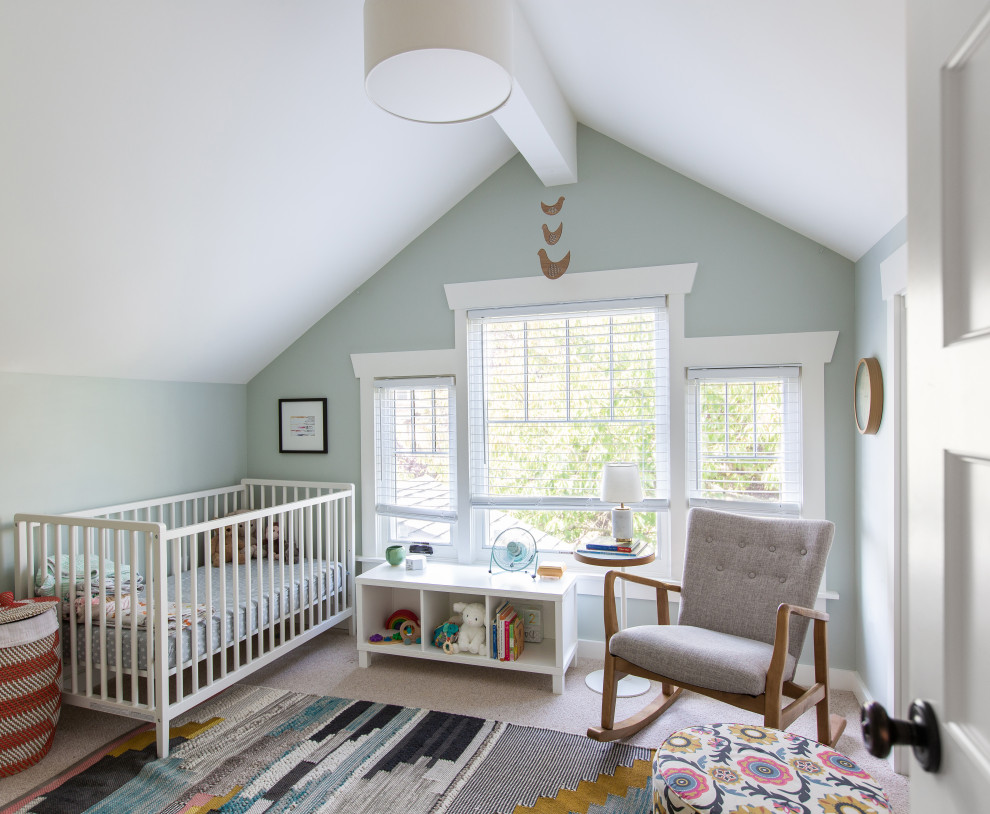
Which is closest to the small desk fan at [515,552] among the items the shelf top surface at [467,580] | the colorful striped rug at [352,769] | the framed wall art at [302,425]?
the shelf top surface at [467,580]

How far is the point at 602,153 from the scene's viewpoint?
3477 millimetres

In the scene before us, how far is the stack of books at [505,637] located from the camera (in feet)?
10.5

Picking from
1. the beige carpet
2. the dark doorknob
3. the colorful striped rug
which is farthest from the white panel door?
the beige carpet

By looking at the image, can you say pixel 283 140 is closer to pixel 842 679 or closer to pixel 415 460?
pixel 415 460

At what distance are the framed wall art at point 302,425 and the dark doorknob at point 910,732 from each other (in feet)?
12.1

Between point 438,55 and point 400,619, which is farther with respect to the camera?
point 400,619

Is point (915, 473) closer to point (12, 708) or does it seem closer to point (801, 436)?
point (801, 436)

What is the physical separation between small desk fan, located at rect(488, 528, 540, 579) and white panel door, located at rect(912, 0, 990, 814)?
266cm

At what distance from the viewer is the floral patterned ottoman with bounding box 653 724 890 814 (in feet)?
5.03

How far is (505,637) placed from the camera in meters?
3.20

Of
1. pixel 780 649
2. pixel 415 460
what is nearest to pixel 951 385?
pixel 780 649

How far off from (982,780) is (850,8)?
1559mm

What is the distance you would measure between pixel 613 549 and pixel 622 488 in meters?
0.31

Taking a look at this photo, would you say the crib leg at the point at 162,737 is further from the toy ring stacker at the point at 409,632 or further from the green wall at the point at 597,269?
the green wall at the point at 597,269
